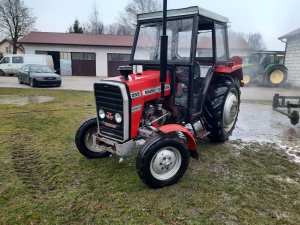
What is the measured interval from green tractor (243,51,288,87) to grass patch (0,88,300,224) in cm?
1249

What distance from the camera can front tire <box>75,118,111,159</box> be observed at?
4.20 metres

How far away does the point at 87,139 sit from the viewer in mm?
4320

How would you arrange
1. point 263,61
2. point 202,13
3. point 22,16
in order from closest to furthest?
1. point 202,13
2. point 263,61
3. point 22,16

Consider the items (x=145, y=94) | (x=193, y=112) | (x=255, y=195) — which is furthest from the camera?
(x=193, y=112)

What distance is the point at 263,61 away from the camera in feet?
55.9

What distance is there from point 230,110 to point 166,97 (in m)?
1.55

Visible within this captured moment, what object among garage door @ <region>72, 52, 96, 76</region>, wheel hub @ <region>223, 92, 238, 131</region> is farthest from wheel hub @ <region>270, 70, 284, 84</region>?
garage door @ <region>72, 52, 96, 76</region>

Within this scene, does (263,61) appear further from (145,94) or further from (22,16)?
(22,16)

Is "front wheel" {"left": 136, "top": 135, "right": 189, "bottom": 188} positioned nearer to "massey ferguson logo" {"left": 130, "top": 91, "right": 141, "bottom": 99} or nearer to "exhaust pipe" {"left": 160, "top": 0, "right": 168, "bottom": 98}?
"massey ferguson logo" {"left": 130, "top": 91, "right": 141, "bottom": 99}

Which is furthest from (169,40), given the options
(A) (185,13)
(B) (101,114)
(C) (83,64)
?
(C) (83,64)

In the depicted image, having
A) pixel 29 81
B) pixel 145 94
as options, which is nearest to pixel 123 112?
pixel 145 94

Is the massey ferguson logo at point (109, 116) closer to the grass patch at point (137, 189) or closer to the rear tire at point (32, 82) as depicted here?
the grass patch at point (137, 189)

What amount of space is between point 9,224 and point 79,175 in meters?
1.19

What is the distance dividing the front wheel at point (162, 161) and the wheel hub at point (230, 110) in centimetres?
174
